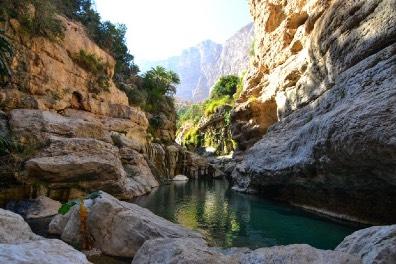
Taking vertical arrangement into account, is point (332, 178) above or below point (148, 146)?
below

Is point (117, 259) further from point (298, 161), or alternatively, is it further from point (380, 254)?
point (298, 161)

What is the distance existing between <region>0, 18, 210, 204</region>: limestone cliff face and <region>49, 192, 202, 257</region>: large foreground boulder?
6846 millimetres

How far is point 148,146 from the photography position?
35.9 m

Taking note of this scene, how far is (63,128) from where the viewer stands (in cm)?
1962

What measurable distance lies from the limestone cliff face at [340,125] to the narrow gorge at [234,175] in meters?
0.07

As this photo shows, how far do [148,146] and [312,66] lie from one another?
19283 mm

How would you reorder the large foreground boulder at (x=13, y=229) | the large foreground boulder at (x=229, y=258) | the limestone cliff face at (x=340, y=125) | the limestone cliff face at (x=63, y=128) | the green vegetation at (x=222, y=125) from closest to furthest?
the large foreground boulder at (x=229, y=258)
the large foreground boulder at (x=13, y=229)
the limestone cliff face at (x=340, y=125)
the limestone cliff face at (x=63, y=128)
the green vegetation at (x=222, y=125)

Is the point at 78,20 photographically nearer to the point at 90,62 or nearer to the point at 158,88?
the point at 90,62

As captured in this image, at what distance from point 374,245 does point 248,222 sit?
10539 millimetres

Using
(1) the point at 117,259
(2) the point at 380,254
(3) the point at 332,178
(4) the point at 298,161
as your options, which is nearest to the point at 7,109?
(1) the point at 117,259

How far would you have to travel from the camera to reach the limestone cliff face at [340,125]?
11805 millimetres

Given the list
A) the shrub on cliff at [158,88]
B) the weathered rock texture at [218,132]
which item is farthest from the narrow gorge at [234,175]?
the weathered rock texture at [218,132]

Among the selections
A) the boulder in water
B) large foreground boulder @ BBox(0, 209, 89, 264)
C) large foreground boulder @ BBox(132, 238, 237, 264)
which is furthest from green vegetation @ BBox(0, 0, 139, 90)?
large foreground boulder @ BBox(0, 209, 89, 264)

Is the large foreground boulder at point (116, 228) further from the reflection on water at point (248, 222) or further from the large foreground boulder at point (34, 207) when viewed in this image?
the large foreground boulder at point (34, 207)
